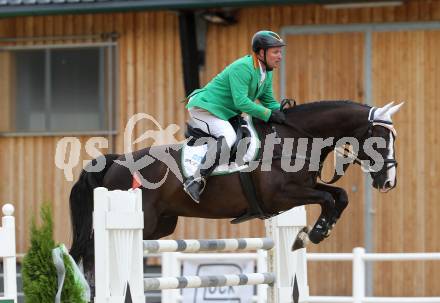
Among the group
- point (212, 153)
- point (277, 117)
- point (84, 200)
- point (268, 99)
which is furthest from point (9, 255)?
point (268, 99)

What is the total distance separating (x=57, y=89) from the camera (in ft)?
49.0

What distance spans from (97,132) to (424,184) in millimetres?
4271

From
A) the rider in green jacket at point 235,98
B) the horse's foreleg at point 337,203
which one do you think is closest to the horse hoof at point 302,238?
the horse's foreleg at point 337,203

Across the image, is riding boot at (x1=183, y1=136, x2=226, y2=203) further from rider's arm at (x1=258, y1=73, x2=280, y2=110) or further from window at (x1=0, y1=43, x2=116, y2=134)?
window at (x1=0, y1=43, x2=116, y2=134)

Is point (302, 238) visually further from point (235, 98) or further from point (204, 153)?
point (235, 98)

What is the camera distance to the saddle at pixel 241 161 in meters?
9.34

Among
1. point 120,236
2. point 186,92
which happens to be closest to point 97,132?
point 186,92

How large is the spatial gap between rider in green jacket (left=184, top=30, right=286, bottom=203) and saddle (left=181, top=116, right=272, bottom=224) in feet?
0.26

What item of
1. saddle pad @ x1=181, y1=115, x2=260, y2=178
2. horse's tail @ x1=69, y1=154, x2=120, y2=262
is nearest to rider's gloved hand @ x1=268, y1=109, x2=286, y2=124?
saddle pad @ x1=181, y1=115, x2=260, y2=178

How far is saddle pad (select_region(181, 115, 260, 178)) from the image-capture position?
9325 millimetres

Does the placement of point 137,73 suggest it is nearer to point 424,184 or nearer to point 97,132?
point 97,132

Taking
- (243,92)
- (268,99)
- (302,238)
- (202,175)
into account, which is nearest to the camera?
(302,238)

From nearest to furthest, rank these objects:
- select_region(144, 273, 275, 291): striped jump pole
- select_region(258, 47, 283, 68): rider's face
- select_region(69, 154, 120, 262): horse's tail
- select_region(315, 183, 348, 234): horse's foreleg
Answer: select_region(144, 273, 275, 291): striped jump pole
select_region(315, 183, 348, 234): horse's foreleg
select_region(258, 47, 283, 68): rider's face
select_region(69, 154, 120, 262): horse's tail

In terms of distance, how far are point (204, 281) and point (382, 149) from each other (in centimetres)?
185
